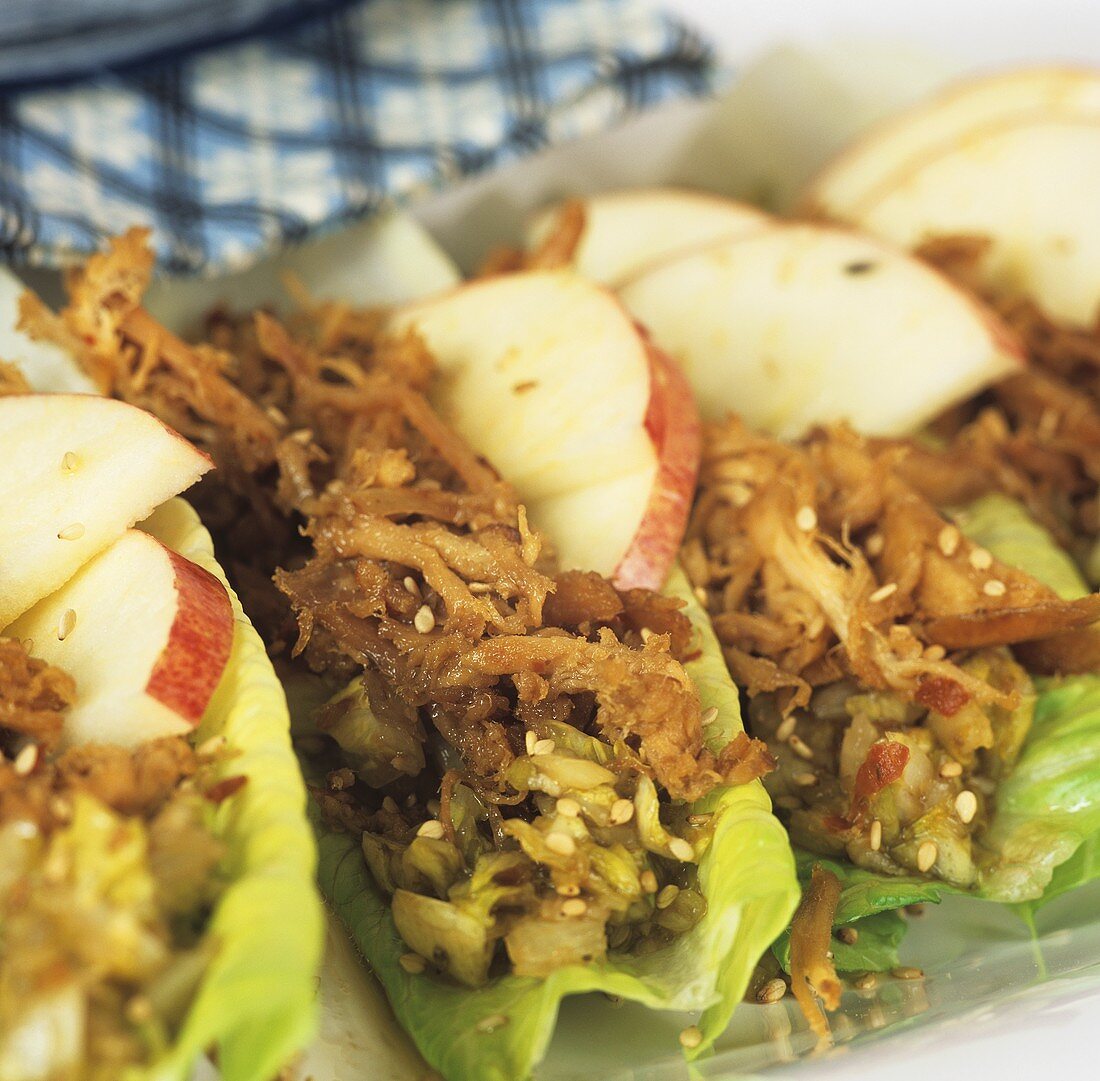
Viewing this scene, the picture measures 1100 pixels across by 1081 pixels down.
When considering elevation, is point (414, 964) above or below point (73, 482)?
below

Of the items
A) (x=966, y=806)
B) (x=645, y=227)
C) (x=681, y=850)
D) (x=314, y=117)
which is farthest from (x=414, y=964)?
(x=314, y=117)

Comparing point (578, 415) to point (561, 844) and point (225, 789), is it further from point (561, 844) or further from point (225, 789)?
point (225, 789)

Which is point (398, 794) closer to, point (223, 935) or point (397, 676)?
point (397, 676)

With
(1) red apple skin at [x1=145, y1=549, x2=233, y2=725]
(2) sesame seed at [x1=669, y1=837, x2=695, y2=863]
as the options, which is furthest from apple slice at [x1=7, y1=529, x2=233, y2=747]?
(2) sesame seed at [x1=669, y1=837, x2=695, y2=863]

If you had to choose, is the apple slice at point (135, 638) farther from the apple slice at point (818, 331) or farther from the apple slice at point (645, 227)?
the apple slice at point (645, 227)

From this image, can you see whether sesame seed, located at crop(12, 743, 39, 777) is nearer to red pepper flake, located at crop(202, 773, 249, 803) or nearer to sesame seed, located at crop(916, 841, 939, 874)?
red pepper flake, located at crop(202, 773, 249, 803)

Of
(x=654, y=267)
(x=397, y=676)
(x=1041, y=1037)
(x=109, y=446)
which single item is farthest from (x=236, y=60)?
(x=1041, y=1037)
